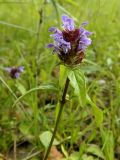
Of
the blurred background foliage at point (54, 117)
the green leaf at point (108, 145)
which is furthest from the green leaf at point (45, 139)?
the green leaf at point (108, 145)

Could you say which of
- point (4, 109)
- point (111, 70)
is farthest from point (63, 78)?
point (111, 70)

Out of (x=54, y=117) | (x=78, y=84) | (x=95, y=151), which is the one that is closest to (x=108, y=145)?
(x=95, y=151)

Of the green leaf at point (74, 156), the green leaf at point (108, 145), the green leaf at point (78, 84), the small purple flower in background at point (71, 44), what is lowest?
the green leaf at point (74, 156)

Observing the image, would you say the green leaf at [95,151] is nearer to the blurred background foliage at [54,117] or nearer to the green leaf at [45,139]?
the blurred background foliage at [54,117]

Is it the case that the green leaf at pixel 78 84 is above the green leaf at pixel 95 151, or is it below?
above

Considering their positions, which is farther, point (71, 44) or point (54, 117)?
point (54, 117)

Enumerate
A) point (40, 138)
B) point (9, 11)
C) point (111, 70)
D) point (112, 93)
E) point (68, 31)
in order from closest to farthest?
1. point (68, 31)
2. point (40, 138)
3. point (112, 93)
4. point (111, 70)
5. point (9, 11)

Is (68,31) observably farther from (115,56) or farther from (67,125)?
(115,56)

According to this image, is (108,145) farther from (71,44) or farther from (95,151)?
(71,44)

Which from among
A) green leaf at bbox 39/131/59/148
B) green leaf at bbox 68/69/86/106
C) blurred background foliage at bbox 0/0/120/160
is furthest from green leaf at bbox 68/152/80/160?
green leaf at bbox 68/69/86/106
